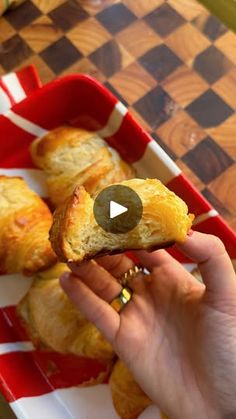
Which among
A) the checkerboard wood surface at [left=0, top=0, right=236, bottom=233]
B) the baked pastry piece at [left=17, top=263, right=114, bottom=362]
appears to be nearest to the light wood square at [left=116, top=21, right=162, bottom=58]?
the checkerboard wood surface at [left=0, top=0, right=236, bottom=233]

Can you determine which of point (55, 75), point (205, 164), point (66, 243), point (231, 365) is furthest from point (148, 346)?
point (55, 75)

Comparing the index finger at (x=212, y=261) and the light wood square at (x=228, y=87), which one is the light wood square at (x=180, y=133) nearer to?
the light wood square at (x=228, y=87)

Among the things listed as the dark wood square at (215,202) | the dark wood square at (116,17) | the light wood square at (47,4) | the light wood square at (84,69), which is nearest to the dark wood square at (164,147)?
the dark wood square at (215,202)

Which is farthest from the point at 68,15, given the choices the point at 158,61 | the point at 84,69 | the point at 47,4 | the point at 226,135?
the point at 226,135

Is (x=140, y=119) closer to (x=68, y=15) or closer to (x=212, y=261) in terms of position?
(x=68, y=15)

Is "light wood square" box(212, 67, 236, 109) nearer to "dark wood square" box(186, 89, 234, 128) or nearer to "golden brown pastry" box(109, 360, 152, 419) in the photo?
"dark wood square" box(186, 89, 234, 128)
